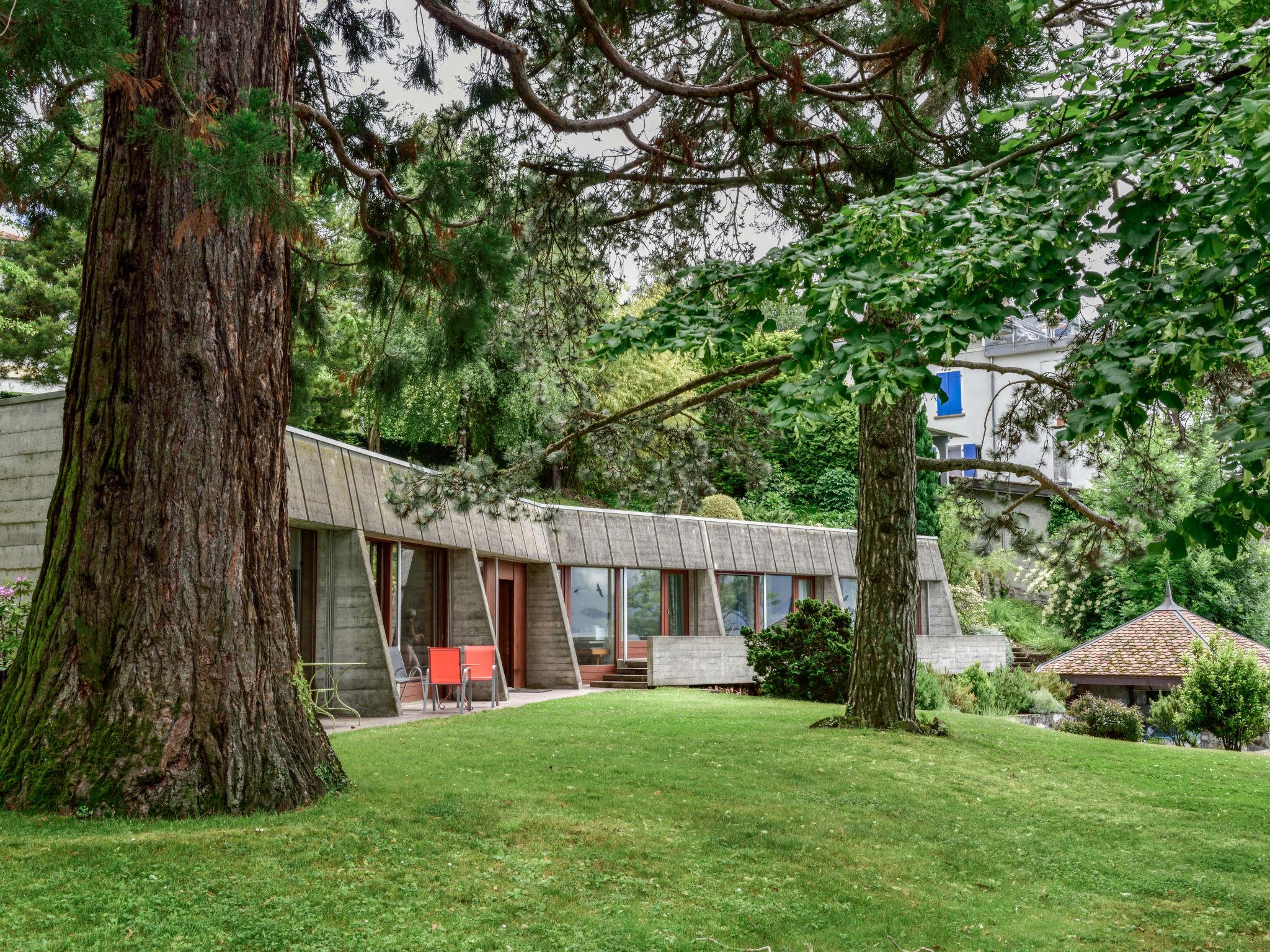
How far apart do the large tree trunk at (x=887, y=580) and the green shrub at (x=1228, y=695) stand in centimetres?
763

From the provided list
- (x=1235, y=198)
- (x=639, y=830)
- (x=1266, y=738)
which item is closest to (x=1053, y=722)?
(x=1266, y=738)

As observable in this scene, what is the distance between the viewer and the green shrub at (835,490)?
3434 centimetres

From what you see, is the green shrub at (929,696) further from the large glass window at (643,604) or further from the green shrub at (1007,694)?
the large glass window at (643,604)

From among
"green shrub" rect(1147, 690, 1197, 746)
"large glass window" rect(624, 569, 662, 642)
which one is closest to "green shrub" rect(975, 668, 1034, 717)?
"green shrub" rect(1147, 690, 1197, 746)

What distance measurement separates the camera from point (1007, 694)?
2141 cm

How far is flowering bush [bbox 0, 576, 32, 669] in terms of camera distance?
31.4ft

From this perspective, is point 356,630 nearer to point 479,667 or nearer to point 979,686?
point 479,667

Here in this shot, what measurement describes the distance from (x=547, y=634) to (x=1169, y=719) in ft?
36.7

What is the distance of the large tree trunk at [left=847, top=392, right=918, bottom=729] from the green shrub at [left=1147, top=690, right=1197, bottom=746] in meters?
8.75

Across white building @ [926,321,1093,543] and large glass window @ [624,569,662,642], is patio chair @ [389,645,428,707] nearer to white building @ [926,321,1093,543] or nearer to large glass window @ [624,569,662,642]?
large glass window @ [624,569,662,642]

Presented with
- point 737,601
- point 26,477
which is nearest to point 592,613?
point 737,601

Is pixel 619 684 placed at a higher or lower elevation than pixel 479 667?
lower

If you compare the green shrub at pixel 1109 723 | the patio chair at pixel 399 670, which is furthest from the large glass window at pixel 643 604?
the green shrub at pixel 1109 723

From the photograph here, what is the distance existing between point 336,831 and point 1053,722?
723 inches
